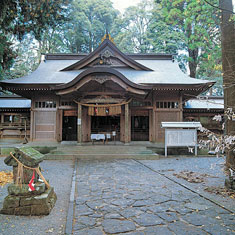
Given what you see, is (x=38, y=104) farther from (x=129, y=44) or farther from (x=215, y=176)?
(x=129, y=44)

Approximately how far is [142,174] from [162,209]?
3.00 meters

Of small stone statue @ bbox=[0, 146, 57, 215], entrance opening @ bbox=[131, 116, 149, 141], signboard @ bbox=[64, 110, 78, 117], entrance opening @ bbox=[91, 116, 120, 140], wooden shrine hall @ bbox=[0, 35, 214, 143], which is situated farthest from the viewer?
entrance opening @ bbox=[91, 116, 120, 140]

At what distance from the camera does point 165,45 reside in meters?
25.5

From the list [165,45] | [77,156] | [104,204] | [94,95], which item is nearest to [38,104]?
[94,95]

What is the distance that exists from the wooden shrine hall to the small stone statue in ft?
24.7

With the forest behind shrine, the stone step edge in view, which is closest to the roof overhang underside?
the stone step edge

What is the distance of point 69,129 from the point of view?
52.7 feet

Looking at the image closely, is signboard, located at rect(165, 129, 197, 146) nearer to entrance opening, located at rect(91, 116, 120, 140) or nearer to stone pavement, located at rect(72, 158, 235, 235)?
stone pavement, located at rect(72, 158, 235, 235)

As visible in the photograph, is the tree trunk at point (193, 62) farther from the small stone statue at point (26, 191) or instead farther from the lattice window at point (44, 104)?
the small stone statue at point (26, 191)

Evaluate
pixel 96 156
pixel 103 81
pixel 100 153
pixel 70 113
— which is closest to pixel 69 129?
pixel 70 113

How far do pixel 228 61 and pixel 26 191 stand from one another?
5.51 metres

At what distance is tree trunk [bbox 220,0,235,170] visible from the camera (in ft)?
16.4

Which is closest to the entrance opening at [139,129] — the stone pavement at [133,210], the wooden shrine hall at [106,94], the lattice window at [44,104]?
the wooden shrine hall at [106,94]

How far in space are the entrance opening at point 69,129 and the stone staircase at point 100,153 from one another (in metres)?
4.90
